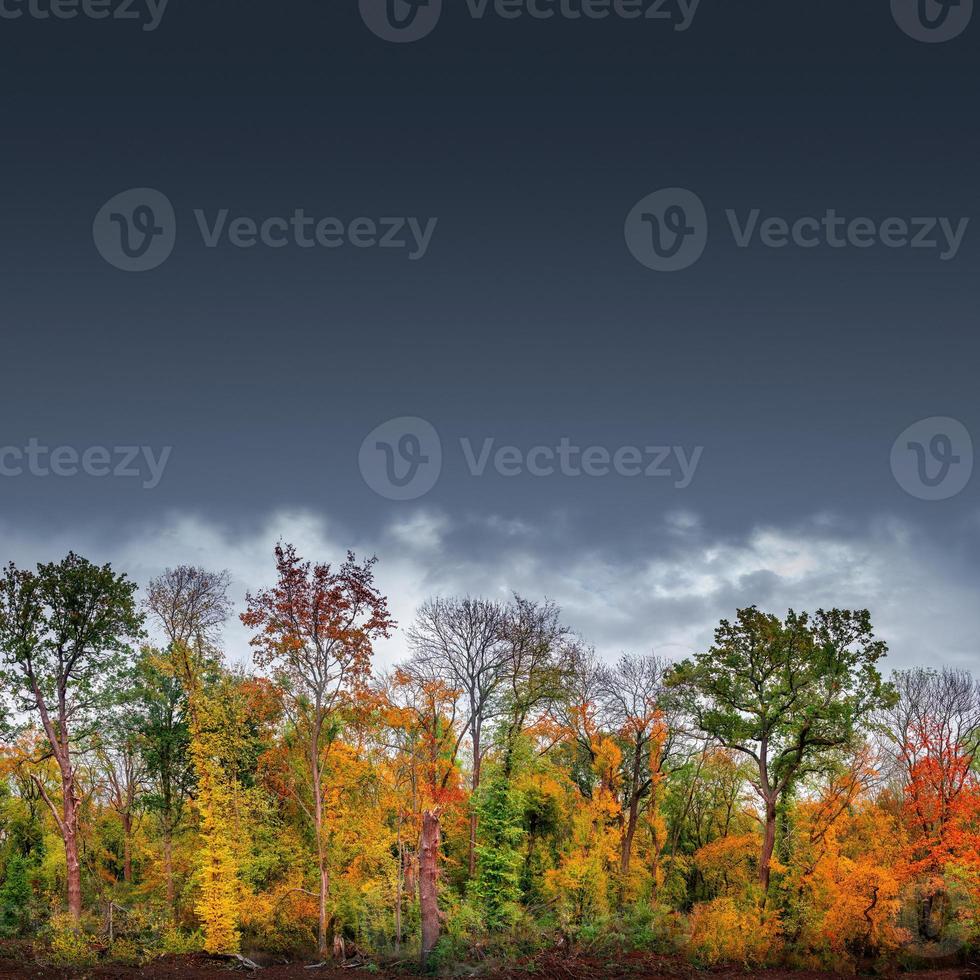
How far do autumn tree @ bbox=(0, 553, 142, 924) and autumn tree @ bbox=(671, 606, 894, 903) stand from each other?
19530 millimetres

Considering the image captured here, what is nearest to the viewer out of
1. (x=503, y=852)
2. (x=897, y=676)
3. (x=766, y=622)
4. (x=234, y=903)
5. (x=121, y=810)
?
(x=234, y=903)

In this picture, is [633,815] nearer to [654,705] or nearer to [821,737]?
[654,705]

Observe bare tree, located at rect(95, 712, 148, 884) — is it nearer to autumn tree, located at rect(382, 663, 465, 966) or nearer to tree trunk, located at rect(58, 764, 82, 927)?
tree trunk, located at rect(58, 764, 82, 927)

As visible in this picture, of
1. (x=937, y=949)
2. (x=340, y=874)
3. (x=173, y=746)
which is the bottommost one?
(x=937, y=949)

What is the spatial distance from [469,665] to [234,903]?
1214 centimetres

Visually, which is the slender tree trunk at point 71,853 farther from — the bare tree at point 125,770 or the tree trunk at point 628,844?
the tree trunk at point 628,844

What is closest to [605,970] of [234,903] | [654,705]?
[234,903]

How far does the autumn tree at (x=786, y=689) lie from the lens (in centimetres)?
2550

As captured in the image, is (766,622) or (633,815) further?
(633,815)

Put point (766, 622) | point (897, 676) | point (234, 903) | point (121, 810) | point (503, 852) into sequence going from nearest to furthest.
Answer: point (234, 903)
point (766, 622)
point (503, 852)
point (121, 810)
point (897, 676)

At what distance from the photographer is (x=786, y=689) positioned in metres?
26.2

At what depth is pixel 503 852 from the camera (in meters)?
29.0

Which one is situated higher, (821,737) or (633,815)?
(821,737)

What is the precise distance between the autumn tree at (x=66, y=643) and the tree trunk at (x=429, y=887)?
10.6 m
